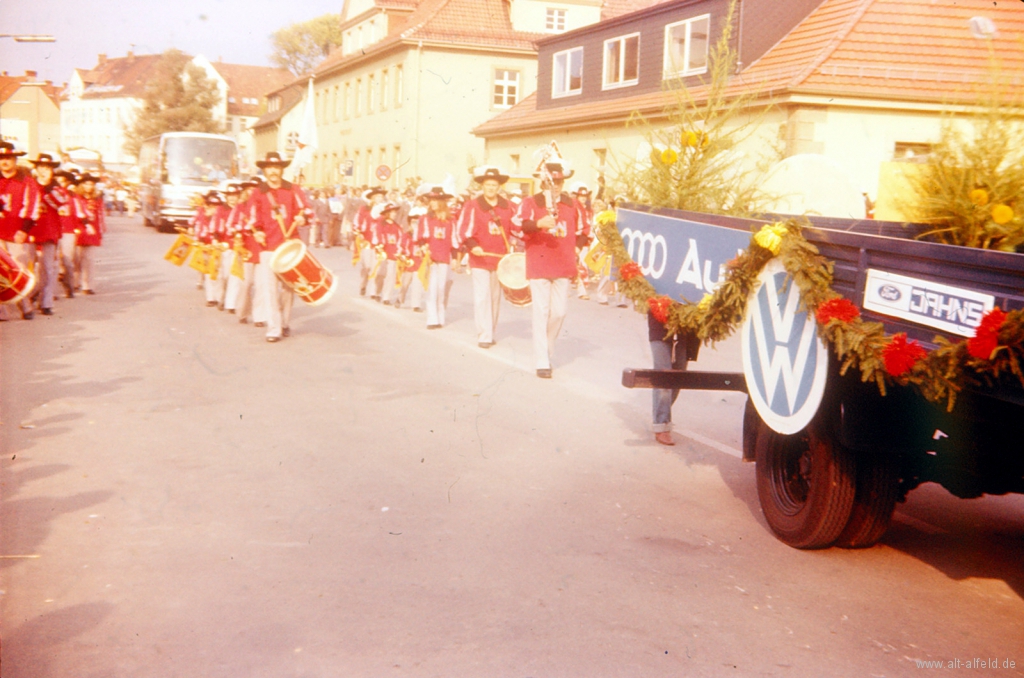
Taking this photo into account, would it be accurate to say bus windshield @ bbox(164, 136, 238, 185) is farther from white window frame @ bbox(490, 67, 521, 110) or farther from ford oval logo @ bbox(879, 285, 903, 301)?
ford oval logo @ bbox(879, 285, 903, 301)

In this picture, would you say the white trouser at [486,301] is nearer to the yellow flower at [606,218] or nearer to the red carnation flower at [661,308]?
the yellow flower at [606,218]

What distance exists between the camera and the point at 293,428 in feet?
25.7

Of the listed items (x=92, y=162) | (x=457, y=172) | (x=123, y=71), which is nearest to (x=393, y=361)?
(x=457, y=172)

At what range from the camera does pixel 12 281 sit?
8656mm

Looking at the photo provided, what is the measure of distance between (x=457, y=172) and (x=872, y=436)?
A: 3794cm

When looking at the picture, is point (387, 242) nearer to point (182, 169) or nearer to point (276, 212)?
point (276, 212)

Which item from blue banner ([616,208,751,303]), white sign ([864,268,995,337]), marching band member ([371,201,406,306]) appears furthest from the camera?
marching band member ([371,201,406,306])

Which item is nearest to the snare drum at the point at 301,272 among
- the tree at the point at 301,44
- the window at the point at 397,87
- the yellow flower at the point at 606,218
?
the yellow flower at the point at 606,218

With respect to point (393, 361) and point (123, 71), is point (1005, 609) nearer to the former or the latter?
point (393, 361)

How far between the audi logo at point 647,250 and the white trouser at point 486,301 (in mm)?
5953

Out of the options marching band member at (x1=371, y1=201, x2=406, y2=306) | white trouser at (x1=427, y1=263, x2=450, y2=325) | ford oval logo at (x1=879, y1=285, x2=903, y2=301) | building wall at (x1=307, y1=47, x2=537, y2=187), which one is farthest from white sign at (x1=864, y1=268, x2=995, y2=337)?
building wall at (x1=307, y1=47, x2=537, y2=187)

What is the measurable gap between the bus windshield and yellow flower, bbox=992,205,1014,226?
38822 millimetres

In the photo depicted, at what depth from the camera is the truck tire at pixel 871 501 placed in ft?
16.5

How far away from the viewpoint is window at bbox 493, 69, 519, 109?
42.1 meters
